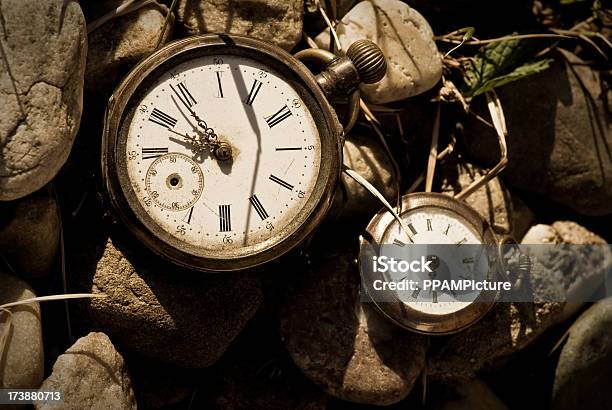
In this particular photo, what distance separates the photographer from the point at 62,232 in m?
2.42

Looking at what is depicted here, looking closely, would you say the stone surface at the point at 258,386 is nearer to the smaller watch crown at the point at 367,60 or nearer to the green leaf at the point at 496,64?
the smaller watch crown at the point at 367,60

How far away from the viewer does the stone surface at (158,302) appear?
2.41m

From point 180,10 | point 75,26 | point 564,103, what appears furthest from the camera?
point 564,103

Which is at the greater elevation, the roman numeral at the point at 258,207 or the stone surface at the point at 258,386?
the roman numeral at the point at 258,207

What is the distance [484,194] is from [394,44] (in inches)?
24.9

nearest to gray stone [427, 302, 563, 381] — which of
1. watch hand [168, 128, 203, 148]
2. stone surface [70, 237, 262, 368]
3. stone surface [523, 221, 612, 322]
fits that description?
stone surface [523, 221, 612, 322]

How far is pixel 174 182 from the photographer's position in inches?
91.7

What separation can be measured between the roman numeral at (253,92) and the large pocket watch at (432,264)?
1.83 feet

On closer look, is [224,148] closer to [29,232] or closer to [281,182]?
[281,182]

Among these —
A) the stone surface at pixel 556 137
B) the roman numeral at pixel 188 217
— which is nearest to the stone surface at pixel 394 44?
the stone surface at pixel 556 137

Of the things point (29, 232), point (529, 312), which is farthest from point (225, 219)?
point (529, 312)

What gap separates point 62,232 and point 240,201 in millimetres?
542

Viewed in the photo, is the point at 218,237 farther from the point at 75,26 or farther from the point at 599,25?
the point at 599,25

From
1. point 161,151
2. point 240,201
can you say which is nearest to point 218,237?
point 240,201
